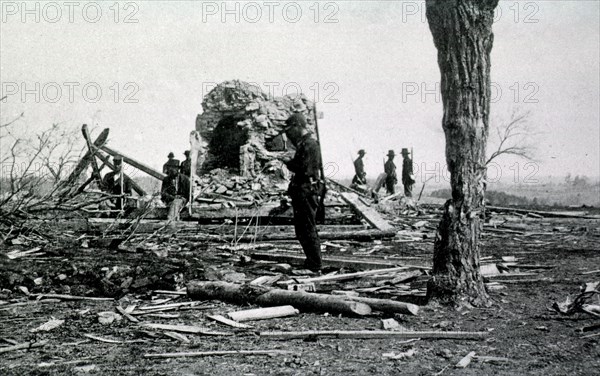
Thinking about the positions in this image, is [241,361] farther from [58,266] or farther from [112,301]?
[58,266]

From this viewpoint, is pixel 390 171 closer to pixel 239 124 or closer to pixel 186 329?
pixel 239 124

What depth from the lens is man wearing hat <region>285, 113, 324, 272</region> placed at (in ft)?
22.9

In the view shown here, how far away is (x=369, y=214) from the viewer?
11.9 m

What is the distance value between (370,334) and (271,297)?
128 cm

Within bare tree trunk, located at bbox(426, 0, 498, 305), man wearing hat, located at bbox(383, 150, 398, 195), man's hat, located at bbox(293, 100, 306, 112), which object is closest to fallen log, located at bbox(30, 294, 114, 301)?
bare tree trunk, located at bbox(426, 0, 498, 305)

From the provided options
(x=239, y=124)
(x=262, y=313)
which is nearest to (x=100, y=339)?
(x=262, y=313)

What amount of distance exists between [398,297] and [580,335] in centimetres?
181

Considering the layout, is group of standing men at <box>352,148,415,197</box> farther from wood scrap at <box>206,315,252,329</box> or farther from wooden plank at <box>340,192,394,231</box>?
wood scrap at <box>206,315,252,329</box>

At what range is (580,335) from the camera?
3.97m

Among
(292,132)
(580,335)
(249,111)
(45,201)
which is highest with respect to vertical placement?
(249,111)

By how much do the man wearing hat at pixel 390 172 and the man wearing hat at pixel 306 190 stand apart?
1518 cm

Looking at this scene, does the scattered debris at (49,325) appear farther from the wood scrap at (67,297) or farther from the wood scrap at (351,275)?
the wood scrap at (351,275)

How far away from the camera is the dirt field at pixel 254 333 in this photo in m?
3.42

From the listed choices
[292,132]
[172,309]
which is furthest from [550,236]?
[172,309]
